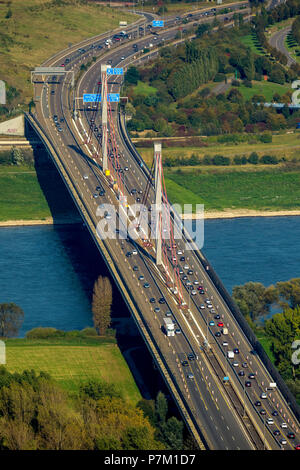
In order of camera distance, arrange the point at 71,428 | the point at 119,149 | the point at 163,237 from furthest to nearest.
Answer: the point at 119,149, the point at 163,237, the point at 71,428

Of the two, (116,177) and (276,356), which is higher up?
(116,177)

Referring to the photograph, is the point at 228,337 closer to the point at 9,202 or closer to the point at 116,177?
→ the point at 116,177

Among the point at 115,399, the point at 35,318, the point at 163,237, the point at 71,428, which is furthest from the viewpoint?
the point at 163,237

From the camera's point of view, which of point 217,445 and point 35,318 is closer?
point 217,445

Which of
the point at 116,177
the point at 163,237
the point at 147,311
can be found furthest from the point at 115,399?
the point at 116,177

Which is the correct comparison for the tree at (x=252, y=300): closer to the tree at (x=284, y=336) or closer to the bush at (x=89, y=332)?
the tree at (x=284, y=336)

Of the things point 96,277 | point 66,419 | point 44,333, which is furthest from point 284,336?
point 96,277

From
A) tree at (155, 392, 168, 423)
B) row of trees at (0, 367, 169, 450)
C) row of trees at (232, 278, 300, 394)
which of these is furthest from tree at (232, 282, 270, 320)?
row of trees at (0, 367, 169, 450)
